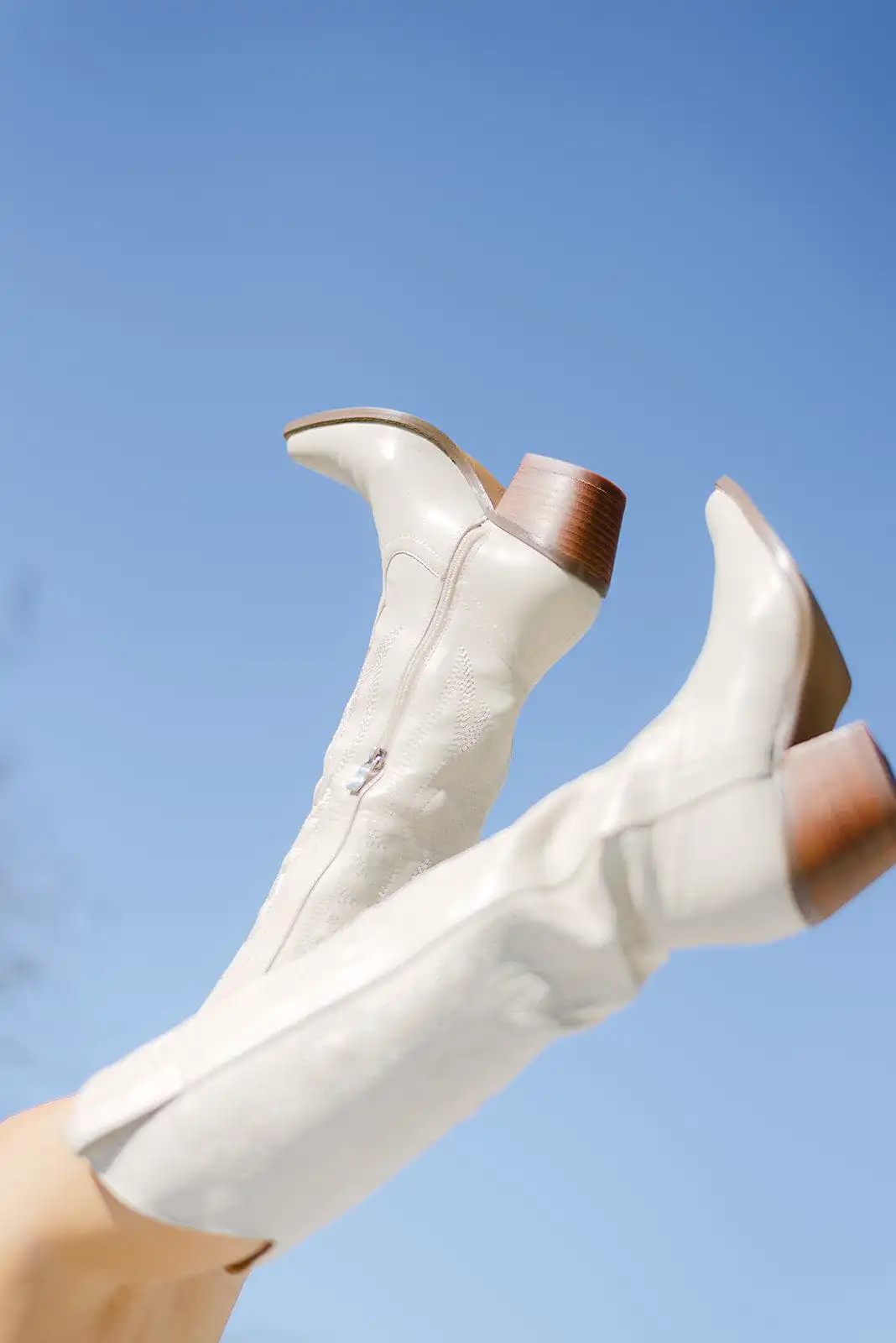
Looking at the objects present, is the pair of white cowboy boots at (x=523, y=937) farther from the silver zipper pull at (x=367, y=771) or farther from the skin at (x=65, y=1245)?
the silver zipper pull at (x=367, y=771)

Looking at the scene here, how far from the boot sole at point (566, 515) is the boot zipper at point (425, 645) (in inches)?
1.9

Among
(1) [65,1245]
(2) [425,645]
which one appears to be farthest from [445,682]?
(1) [65,1245]

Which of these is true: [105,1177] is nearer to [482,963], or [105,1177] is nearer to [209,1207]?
[209,1207]

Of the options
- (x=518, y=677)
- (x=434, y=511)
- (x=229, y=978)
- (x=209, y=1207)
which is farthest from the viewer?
(x=434, y=511)

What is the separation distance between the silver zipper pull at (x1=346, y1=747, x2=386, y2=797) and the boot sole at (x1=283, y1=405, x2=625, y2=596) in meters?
0.30

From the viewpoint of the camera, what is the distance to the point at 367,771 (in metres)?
1.70

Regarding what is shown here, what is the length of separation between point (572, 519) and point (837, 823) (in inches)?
32.5

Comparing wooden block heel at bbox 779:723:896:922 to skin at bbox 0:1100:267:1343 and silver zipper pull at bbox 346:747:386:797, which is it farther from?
silver zipper pull at bbox 346:747:386:797

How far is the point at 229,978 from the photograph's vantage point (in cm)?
148

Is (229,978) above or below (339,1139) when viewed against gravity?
above

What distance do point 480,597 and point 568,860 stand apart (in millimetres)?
787

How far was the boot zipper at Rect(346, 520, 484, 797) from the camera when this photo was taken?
170 centimetres

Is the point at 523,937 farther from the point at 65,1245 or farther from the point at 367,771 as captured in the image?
the point at 367,771

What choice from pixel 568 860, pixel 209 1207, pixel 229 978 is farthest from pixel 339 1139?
pixel 229 978
